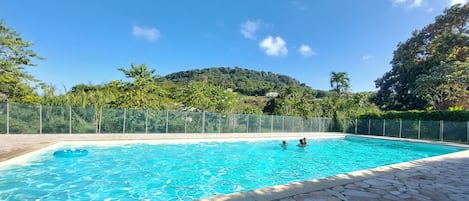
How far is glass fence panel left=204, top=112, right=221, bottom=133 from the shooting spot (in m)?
17.4

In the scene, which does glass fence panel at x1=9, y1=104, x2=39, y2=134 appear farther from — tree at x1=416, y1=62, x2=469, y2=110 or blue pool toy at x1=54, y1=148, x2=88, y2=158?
tree at x1=416, y1=62, x2=469, y2=110

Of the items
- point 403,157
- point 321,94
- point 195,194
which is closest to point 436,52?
point 403,157

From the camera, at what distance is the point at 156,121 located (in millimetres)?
15516

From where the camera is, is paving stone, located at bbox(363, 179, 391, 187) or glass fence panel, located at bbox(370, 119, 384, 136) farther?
glass fence panel, located at bbox(370, 119, 384, 136)

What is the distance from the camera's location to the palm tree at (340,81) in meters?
34.9

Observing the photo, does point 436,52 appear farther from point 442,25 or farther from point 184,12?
point 184,12

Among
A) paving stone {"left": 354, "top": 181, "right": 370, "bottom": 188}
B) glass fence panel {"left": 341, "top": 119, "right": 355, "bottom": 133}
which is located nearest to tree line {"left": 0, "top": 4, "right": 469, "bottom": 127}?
glass fence panel {"left": 341, "top": 119, "right": 355, "bottom": 133}

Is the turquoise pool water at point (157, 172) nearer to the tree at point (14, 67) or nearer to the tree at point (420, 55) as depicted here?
the tree at point (14, 67)

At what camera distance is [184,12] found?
62.7ft

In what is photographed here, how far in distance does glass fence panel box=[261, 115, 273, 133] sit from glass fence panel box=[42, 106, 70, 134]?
12439 millimetres

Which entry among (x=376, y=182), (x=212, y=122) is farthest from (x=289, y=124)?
(x=376, y=182)

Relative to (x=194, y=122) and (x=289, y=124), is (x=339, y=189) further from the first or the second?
(x=289, y=124)

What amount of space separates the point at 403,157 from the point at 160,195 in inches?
440

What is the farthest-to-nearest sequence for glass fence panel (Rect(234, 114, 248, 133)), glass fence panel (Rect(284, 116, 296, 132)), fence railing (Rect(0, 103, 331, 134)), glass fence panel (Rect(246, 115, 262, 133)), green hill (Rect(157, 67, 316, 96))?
green hill (Rect(157, 67, 316, 96))
glass fence panel (Rect(284, 116, 296, 132))
glass fence panel (Rect(246, 115, 262, 133))
glass fence panel (Rect(234, 114, 248, 133))
fence railing (Rect(0, 103, 331, 134))
